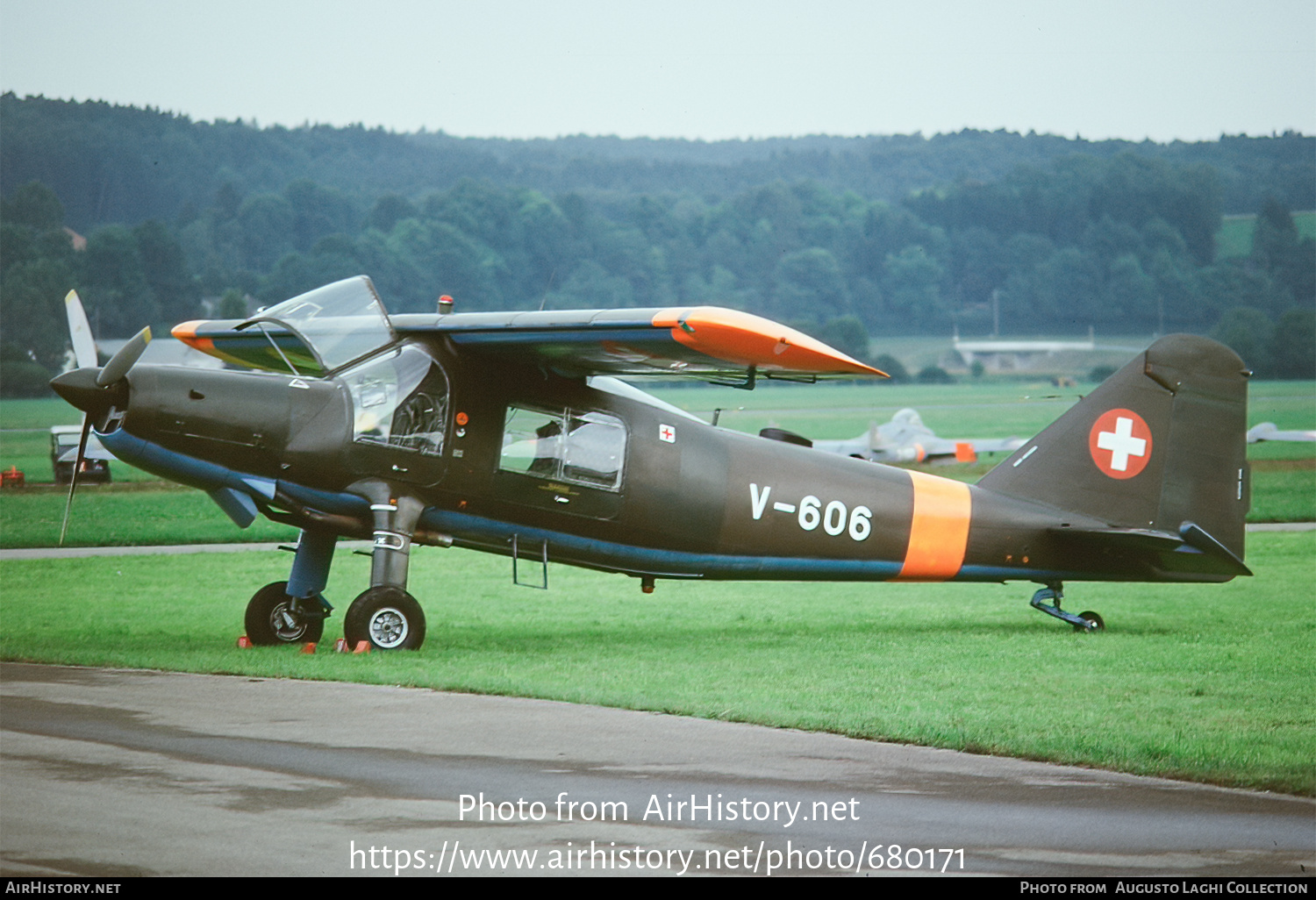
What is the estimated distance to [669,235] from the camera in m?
93.2

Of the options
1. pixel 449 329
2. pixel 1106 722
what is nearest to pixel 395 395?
pixel 449 329

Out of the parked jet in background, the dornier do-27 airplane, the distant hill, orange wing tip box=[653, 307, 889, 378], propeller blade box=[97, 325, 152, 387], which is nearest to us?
orange wing tip box=[653, 307, 889, 378]

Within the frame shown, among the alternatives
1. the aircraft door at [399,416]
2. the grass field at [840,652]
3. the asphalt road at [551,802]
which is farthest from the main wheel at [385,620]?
the asphalt road at [551,802]

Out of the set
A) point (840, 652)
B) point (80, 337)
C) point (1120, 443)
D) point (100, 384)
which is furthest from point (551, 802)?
point (1120, 443)

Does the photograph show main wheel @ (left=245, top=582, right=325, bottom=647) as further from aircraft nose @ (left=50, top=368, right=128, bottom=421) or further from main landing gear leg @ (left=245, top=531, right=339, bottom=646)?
aircraft nose @ (left=50, top=368, right=128, bottom=421)

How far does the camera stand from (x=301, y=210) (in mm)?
87938

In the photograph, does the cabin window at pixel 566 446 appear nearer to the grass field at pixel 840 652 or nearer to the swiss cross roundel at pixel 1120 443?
the grass field at pixel 840 652

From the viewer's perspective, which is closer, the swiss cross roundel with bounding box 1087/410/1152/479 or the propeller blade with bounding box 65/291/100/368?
the propeller blade with bounding box 65/291/100/368

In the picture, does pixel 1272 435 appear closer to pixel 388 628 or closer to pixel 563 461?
pixel 563 461

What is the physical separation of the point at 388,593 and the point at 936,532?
530 centimetres

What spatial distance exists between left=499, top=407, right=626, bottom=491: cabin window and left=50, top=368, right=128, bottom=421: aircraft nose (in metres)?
3.09

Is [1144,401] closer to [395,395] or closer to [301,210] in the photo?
[395,395]

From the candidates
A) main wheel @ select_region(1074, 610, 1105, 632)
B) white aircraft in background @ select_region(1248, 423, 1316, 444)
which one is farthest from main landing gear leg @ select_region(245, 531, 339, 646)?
white aircraft in background @ select_region(1248, 423, 1316, 444)

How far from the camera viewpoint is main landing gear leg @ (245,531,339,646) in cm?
1211
